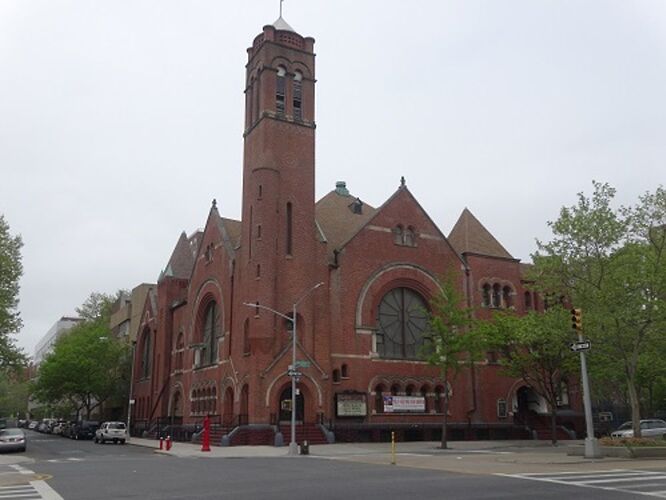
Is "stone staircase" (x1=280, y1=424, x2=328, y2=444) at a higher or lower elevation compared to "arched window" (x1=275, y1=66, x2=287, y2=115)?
lower

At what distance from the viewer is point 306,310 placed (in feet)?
143

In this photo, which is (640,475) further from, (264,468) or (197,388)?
(197,388)

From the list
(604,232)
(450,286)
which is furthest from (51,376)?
(604,232)

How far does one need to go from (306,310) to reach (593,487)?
2892 centimetres

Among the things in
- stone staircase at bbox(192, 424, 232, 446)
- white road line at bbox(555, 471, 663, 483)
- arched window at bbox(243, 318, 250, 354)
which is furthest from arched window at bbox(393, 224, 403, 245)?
white road line at bbox(555, 471, 663, 483)

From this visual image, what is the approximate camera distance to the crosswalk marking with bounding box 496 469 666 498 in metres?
15.4

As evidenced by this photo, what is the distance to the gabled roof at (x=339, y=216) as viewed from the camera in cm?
4981

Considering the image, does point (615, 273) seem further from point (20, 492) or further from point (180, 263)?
point (180, 263)

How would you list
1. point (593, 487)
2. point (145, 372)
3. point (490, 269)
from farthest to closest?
point (145, 372), point (490, 269), point (593, 487)

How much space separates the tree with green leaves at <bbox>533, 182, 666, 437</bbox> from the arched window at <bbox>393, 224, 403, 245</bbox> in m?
16.7

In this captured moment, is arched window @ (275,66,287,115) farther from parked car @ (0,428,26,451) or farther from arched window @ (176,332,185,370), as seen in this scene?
parked car @ (0,428,26,451)

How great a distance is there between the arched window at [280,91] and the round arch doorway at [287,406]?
769 inches

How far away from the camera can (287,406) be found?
4156 centimetres

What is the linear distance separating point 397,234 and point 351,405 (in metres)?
13.3
